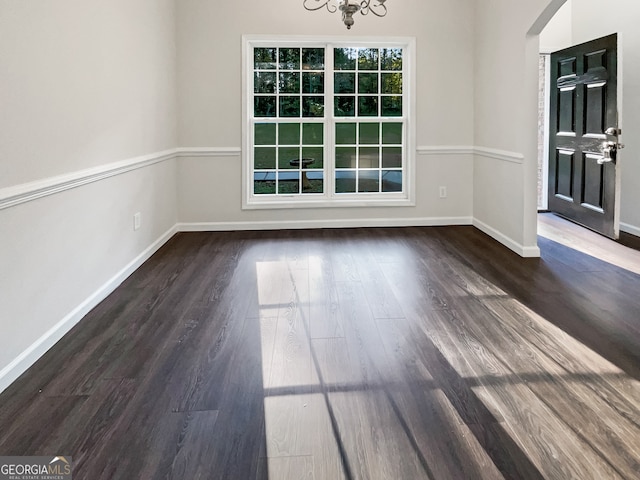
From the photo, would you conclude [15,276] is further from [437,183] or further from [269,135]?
[437,183]

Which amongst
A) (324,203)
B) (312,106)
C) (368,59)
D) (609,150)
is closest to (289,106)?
(312,106)

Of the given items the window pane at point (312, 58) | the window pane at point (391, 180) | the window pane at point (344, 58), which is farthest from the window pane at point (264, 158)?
the window pane at point (391, 180)

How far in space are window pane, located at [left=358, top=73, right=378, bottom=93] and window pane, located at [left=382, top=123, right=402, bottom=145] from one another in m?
0.42

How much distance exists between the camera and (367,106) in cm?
601

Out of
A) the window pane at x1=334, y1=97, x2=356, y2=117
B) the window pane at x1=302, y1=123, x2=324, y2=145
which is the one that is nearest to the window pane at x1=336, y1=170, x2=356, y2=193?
the window pane at x1=302, y1=123, x2=324, y2=145

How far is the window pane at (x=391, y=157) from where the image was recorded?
20.0 feet

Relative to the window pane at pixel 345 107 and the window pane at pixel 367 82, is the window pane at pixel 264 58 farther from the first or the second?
the window pane at pixel 367 82

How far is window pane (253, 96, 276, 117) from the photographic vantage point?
19.3 ft

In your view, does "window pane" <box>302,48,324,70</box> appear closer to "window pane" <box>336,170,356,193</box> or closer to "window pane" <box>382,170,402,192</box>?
"window pane" <box>336,170,356,193</box>

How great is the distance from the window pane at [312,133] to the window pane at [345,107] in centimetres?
25

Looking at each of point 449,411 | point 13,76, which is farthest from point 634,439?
point 13,76

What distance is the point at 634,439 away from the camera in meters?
1.90

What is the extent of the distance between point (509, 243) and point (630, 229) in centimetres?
159

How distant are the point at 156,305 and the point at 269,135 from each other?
3.00 metres
